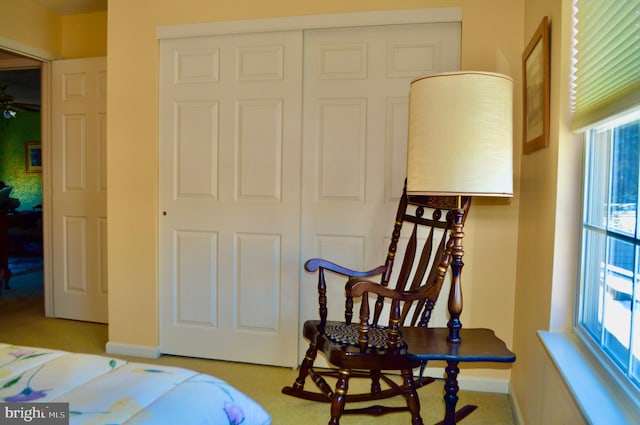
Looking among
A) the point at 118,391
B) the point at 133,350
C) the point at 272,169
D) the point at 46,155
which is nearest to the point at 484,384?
the point at 272,169

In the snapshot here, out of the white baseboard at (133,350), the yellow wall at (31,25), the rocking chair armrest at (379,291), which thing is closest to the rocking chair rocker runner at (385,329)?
the rocking chair armrest at (379,291)

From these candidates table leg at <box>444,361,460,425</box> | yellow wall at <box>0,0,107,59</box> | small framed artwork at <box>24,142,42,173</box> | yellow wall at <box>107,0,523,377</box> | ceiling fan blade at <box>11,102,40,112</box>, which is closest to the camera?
table leg at <box>444,361,460,425</box>

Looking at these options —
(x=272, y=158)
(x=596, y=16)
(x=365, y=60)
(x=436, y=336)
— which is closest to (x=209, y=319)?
(x=272, y=158)

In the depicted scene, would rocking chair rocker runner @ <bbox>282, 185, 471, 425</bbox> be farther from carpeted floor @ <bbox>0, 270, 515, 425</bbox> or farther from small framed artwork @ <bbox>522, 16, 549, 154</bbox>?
small framed artwork @ <bbox>522, 16, 549, 154</bbox>

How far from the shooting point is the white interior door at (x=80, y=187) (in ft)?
11.2

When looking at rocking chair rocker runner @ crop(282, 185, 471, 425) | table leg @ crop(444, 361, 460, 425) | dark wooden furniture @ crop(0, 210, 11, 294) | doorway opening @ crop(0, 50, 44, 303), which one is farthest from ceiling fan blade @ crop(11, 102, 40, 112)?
table leg @ crop(444, 361, 460, 425)

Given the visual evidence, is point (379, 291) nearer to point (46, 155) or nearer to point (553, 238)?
point (553, 238)

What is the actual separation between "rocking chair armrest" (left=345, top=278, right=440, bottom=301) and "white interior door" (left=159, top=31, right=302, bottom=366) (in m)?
0.99

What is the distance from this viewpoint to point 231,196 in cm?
265

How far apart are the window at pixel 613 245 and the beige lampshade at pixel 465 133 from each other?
0.26 metres

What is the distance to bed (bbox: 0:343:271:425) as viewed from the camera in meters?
0.93

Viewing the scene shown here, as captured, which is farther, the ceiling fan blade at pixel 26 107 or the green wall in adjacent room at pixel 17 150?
the green wall in adjacent room at pixel 17 150

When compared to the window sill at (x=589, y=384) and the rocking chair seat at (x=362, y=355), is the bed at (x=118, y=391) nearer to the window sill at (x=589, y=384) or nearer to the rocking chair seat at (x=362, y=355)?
the rocking chair seat at (x=362, y=355)

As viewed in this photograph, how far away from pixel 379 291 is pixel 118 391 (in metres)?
0.93
